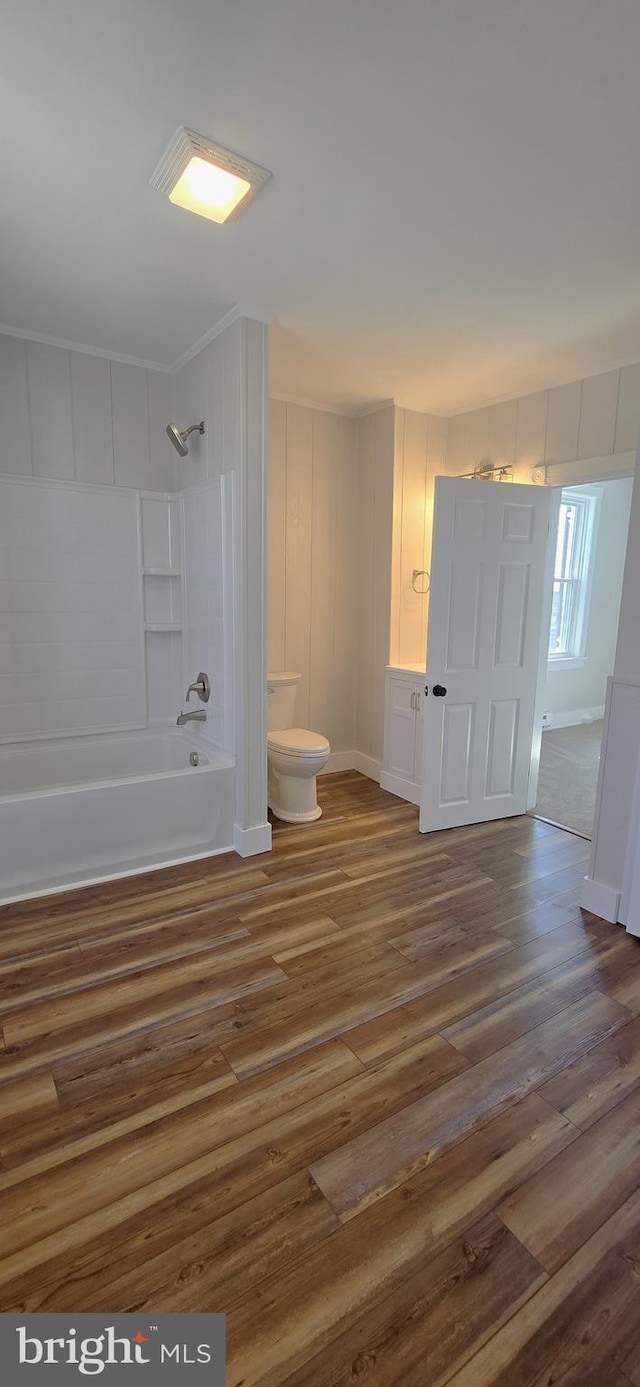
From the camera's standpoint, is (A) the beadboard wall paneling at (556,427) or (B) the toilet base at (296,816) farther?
(B) the toilet base at (296,816)

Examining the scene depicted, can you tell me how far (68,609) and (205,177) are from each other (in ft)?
6.95

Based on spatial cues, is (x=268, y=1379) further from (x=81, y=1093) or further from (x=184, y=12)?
(x=184, y=12)

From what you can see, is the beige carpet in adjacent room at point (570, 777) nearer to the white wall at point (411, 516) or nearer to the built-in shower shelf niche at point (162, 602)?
the white wall at point (411, 516)

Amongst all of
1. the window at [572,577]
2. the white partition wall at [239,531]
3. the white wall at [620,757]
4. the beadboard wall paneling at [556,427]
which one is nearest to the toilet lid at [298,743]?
the white partition wall at [239,531]

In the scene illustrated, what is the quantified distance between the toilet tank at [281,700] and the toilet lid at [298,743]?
0.47 feet

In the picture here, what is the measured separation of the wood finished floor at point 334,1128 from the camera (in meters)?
1.11

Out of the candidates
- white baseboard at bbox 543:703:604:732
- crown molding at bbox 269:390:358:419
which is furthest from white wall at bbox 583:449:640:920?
white baseboard at bbox 543:703:604:732

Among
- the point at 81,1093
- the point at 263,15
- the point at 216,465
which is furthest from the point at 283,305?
the point at 81,1093

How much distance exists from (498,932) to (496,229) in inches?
105

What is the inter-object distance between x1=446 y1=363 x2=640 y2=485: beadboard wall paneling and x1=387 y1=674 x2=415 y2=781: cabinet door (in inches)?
58.9

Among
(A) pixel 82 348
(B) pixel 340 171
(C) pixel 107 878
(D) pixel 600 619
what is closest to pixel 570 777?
(D) pixel 600 619

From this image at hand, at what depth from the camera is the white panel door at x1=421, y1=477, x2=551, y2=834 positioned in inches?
124

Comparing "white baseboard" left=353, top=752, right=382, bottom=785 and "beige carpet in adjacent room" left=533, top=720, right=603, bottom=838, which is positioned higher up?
"white baseboard" left=353, top=752, right=382, bottom=785

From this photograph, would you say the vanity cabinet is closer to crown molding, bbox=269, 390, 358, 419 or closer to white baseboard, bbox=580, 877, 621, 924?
white baseboard, bbox=580, 877, 621, 924
